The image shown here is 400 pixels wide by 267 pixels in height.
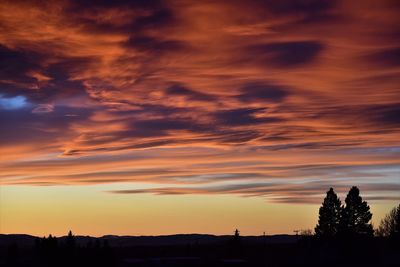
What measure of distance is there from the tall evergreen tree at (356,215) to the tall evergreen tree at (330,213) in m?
2.12

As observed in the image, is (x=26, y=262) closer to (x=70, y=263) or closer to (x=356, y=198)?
(x=70, y=263)

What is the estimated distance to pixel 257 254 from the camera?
117 m

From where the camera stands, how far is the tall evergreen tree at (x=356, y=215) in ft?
400

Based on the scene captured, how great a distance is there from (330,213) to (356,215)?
16.7 ft

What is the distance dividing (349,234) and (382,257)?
12.0 m

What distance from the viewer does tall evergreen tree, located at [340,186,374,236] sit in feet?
400

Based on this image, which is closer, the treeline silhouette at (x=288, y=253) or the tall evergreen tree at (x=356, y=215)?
the treeline silhouette at (x=288, y=253)

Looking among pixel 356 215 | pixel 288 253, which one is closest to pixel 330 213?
pixel 356 215

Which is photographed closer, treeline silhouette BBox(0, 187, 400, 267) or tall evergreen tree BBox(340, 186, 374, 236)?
treeline silhouette BBox(0, 187, 400, 267)

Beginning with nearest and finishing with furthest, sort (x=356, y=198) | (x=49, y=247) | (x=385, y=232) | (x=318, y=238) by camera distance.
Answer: (x=49, y=247) < (x=318, y=238) < (x=356, y=198) < (x=385, y=232)

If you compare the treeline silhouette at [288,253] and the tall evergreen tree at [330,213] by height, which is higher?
the tall evergreen tree at [330,213]

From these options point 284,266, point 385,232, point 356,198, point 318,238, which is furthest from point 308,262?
point 385,232

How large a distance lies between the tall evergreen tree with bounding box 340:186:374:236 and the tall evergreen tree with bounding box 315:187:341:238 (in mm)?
2123

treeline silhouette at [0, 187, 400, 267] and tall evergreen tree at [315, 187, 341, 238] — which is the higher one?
tall evergreen tree at [315, 187, 341, 238]
